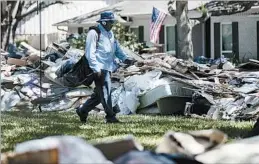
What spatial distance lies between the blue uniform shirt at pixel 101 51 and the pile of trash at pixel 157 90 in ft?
9.52

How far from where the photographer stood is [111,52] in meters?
11.0

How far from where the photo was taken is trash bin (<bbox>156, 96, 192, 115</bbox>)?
556 inches

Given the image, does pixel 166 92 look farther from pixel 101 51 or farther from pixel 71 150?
pixel 71 150

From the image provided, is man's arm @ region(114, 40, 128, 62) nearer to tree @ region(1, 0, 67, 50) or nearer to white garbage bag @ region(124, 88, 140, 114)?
white garbage bag @ region(124, 88, 140, 114)

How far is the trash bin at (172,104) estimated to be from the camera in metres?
14.1

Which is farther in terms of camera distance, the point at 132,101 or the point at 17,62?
the point at 17,62

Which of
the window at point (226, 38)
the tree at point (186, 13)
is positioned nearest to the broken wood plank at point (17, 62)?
the tree at point (186, 13)

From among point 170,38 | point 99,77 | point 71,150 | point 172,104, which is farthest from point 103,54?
point 170,38

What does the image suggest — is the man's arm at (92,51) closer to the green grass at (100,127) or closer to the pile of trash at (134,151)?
the green grass at (100,127)

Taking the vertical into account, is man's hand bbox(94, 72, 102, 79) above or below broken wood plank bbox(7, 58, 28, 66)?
above

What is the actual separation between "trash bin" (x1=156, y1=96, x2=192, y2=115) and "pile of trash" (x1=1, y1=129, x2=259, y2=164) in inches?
343

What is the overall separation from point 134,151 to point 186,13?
2061cm

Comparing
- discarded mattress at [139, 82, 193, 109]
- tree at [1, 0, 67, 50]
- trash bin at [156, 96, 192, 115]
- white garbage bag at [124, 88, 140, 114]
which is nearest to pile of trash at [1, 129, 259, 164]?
discarded mattress at [139, 82, 193, 109]

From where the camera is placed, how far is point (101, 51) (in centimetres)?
1088
